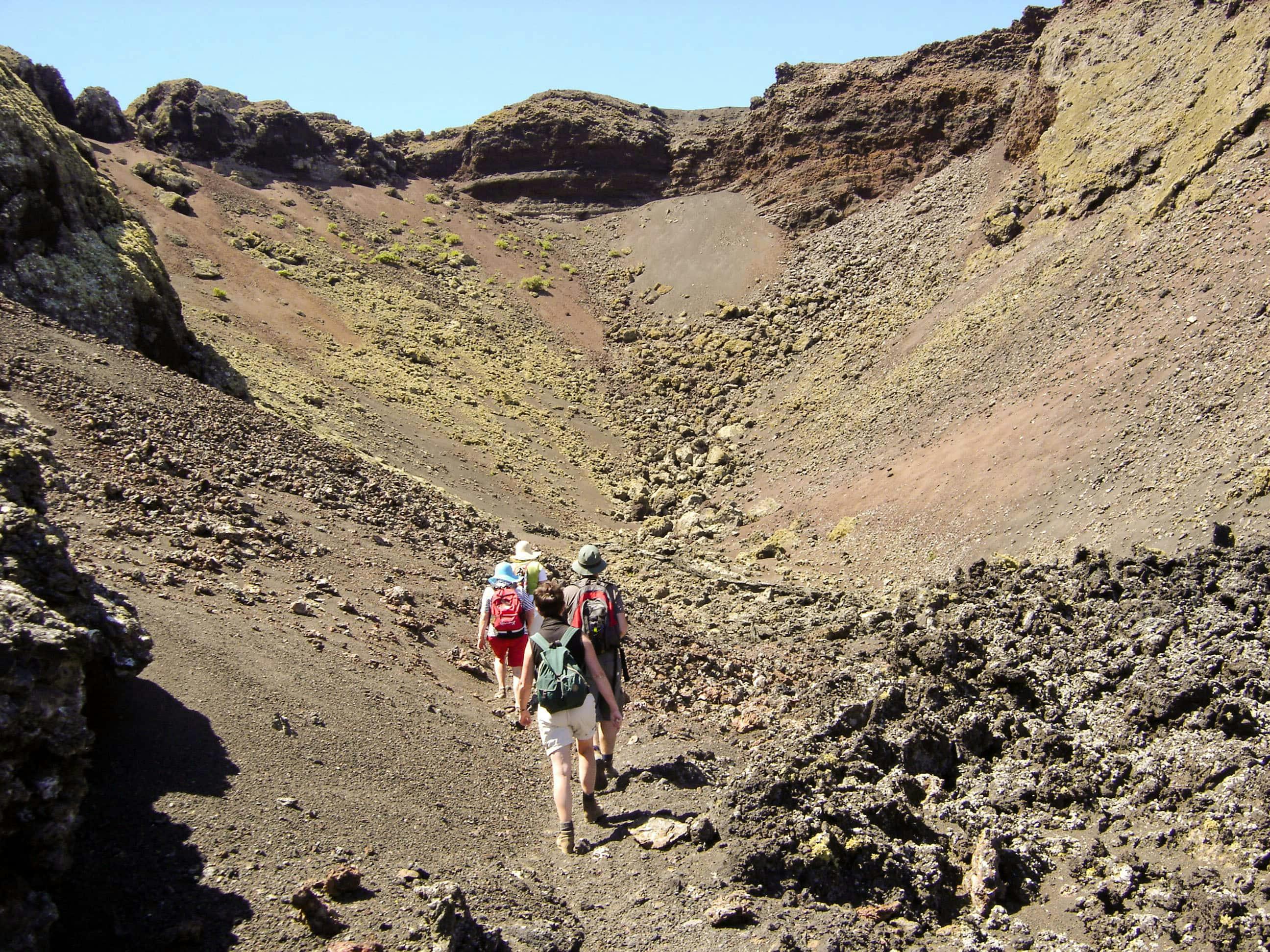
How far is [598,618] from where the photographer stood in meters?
→ 6.26

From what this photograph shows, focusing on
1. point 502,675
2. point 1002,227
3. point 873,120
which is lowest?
point 502,675

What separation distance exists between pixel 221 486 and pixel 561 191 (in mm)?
38283

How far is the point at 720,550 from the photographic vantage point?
19531mm

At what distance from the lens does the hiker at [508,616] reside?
7352mm

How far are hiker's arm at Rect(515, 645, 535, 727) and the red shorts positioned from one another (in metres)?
0.34

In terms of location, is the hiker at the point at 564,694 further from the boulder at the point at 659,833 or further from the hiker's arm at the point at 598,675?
the boulder at the point at 659,833

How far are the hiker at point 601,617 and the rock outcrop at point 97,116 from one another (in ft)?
130

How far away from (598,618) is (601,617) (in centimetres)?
2

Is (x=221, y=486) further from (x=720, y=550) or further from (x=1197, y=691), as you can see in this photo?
(x=720, y=550)

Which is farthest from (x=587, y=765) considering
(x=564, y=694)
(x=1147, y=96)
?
(x=1147, y=96)

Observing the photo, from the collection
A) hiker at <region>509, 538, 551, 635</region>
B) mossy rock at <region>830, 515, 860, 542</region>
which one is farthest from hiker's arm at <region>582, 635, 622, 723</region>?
mossy rock at <region>830, 515, 860, 542</region>

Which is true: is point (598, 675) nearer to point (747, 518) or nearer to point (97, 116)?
A: point (747, 518)

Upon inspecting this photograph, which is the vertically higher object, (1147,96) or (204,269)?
(1147,96)

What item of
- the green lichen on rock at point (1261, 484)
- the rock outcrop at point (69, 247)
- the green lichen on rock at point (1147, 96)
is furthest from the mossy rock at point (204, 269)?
the green lichen on rock at point (1261, 484)
